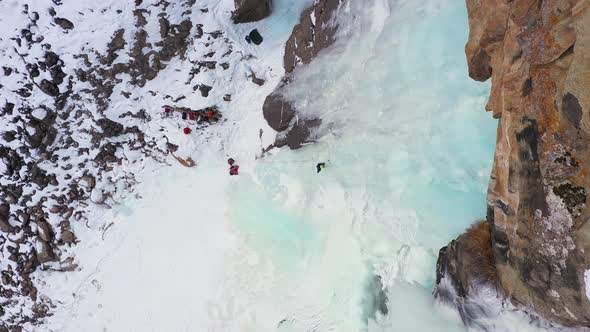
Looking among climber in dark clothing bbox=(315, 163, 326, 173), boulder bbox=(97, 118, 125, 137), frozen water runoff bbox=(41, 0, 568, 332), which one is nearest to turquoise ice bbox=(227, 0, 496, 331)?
frozen water runoff bbox=(41, 0, 568, 332)

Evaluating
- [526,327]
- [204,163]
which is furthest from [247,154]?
[526,327]

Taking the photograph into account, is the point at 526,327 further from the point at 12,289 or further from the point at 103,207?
the point at 12,289

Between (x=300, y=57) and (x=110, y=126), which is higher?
(x=300, y=57)

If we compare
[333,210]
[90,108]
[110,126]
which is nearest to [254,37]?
[110,126]

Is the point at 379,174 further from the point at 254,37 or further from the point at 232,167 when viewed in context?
the point at 254,37

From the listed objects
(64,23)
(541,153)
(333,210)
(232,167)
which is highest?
(64,23)

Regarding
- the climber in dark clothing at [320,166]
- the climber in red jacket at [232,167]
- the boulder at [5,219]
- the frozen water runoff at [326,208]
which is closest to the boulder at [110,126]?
the frozen water runoff at [326,208]
